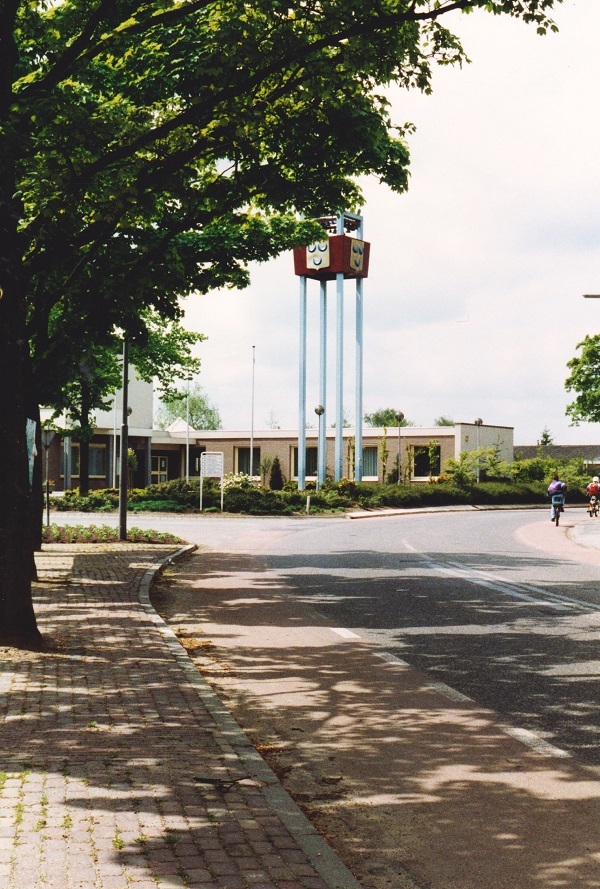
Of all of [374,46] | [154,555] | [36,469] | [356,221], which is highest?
[356,221]

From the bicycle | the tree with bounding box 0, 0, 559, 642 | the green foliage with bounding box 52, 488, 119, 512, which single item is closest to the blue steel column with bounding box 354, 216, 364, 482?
the green foliage with bounding box 52, 488, 119, 512

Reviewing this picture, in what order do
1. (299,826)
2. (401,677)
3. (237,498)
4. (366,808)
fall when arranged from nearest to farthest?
1. (299,826)
2. (366,808)
3. (401,677)
4. (237,498)

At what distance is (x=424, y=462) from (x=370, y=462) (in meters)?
4.02

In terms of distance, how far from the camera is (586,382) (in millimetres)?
64938

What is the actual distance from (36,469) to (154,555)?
2.93 metres

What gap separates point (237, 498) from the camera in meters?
42.9

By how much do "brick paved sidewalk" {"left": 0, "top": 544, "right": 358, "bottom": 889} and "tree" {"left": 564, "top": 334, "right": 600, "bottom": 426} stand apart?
5949 centimetres

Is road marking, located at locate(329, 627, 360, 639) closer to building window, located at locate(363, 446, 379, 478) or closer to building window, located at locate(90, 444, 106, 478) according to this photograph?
building window, located at locate(363, 446, 379, 478)

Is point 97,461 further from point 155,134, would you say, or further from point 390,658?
point 390,658

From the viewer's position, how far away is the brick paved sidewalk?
148 inches

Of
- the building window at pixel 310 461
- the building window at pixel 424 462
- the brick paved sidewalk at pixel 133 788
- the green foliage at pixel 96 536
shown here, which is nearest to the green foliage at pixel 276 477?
the building window at pixel 310 461

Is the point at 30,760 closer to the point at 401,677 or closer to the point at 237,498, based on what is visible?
the point at 401,677

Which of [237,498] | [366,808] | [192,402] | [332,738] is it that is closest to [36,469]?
[332,738]

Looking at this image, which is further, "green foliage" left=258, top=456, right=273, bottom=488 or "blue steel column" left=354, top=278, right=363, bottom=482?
"green foliage" left=258, top=456, right=273, bottom=488
